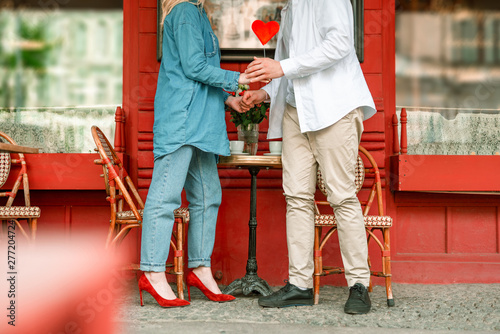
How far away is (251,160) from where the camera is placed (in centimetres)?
297

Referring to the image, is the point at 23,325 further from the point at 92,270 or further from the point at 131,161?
the point at 131,161

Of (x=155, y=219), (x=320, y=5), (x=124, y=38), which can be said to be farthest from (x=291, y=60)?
(x=124, y=38)

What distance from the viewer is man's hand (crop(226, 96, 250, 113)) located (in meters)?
3.06

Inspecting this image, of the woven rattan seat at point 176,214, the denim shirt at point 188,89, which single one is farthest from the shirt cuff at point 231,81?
the woven rattan seat at point 176,214

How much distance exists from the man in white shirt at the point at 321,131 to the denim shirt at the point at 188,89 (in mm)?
267

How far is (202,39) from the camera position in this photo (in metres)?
2.85

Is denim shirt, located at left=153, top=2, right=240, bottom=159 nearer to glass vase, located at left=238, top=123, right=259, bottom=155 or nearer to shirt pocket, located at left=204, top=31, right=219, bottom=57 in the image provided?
shirt pocket, located at left=204, top=31, right=219, bottom=57

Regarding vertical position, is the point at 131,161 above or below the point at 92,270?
above

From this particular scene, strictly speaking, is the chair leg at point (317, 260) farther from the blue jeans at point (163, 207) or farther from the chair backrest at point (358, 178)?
the blue jeans at point (163, 207)

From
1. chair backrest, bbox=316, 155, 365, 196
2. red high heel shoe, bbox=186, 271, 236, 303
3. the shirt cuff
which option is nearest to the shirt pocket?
the shirt cuff

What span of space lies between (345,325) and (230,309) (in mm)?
643

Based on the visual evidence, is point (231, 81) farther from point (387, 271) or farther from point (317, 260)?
point (387, 271)

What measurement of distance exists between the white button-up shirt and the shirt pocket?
441 mm

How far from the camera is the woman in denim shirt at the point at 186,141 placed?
2748 mm
